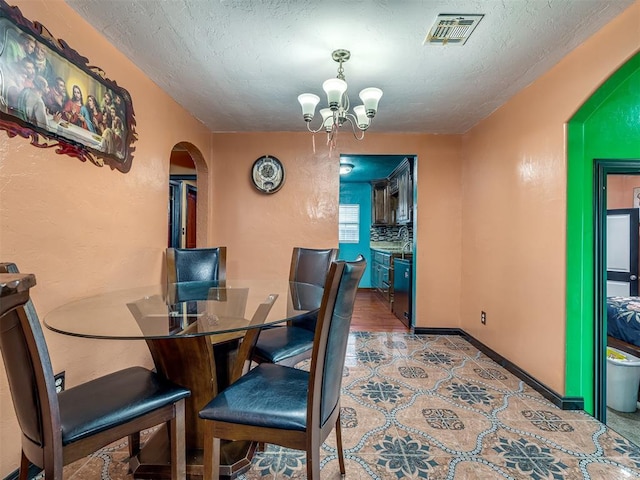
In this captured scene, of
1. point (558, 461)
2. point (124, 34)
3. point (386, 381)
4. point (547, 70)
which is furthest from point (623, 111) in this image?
point (124, 34)

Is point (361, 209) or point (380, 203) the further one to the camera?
point (361, 209)

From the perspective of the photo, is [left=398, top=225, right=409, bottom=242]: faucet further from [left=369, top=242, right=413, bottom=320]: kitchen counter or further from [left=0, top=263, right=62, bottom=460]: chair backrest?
[left=0, top=263, right=62, bottom=460]: chair backrest

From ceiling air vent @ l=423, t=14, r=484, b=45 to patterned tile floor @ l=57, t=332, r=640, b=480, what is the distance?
7.51ft

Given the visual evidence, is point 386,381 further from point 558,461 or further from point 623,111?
point 623,111

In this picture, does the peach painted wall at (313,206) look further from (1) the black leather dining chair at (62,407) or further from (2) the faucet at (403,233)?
(1) the black leather dining chair at (62,407)

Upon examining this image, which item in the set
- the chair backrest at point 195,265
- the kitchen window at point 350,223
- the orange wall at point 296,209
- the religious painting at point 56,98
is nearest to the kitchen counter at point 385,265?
the kitchen window at point 350,223

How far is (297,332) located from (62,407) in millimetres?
1237

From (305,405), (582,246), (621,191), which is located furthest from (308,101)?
(621,191)

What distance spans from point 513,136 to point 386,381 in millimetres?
2294

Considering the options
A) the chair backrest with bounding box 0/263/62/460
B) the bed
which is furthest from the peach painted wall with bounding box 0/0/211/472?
the bed

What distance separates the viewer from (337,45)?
1857 mm

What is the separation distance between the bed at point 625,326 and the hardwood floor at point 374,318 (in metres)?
1.92

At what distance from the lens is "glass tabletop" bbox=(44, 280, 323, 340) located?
1162 mm

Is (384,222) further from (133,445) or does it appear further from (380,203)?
(133,445)
